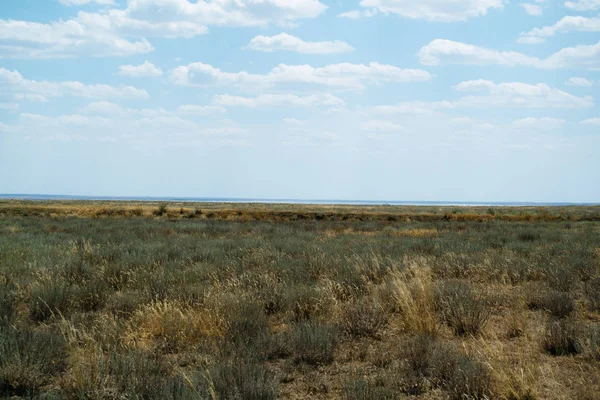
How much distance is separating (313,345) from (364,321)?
1.23 m

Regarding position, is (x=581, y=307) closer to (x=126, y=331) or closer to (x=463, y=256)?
(x=463, y=256)

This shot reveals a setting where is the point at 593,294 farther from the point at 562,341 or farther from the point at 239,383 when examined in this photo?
the point at 239,383

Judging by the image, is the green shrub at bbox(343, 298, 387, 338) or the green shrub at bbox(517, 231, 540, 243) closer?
the green shrub at bbox(343, 298, 387, 338)

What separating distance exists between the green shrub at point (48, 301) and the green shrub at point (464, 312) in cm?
600

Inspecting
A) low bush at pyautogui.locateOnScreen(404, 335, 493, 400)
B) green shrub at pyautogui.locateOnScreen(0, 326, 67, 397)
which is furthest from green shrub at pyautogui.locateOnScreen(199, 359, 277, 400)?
green shrub at pyautogui.locateOnScreen(0, 326, 67, 397)

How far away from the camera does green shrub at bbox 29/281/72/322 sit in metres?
7.05

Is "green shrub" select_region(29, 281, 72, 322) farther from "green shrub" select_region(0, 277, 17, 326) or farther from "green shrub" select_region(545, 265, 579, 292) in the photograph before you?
"green shrub" select_region(545, 265, 579, 292)

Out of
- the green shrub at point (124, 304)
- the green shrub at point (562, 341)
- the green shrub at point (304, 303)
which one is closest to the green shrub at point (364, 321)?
the green shrub at point (304, 303)

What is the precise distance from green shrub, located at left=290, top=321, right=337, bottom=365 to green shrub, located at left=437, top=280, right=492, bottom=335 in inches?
76.7

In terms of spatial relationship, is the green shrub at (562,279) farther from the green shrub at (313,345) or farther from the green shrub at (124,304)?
the green shrub at (124,304)

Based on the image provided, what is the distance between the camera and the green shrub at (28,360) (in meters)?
4.30

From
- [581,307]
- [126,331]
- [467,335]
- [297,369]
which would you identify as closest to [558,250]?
[581,307]

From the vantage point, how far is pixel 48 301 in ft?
23.9

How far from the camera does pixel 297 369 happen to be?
5.03 m
